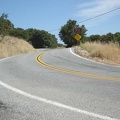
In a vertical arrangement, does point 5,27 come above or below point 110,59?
above

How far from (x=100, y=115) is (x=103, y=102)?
42.9 inches

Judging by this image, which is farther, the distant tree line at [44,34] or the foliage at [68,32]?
the foliage at [68,32]

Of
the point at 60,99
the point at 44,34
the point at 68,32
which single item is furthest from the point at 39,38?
the point at 60,99

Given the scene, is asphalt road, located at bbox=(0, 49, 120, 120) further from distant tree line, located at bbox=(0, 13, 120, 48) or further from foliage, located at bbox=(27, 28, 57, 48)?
foliage, located at bbox=(27, 28, 57, 48)

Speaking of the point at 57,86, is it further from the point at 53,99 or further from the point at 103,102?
the point at 103,102

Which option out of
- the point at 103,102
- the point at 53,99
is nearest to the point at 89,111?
the point at 103,102

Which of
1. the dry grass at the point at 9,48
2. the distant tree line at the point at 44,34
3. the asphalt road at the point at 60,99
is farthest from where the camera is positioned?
the distant tree line at the point at 44,34

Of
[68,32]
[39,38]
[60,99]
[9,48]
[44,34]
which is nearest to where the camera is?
[60,99]

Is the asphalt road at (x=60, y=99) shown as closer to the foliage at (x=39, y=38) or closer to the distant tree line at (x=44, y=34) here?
the distant tree line at (x=44, y=34)

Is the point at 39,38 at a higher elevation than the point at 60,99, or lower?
higher

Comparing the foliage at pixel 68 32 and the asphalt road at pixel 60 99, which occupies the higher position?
the foliage at pixel 68 32

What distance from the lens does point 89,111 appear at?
586 cm

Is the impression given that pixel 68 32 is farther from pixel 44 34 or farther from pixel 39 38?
pixel 44 34

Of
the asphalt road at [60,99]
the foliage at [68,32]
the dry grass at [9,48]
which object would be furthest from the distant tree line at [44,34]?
the asphalt road at [60,99]
